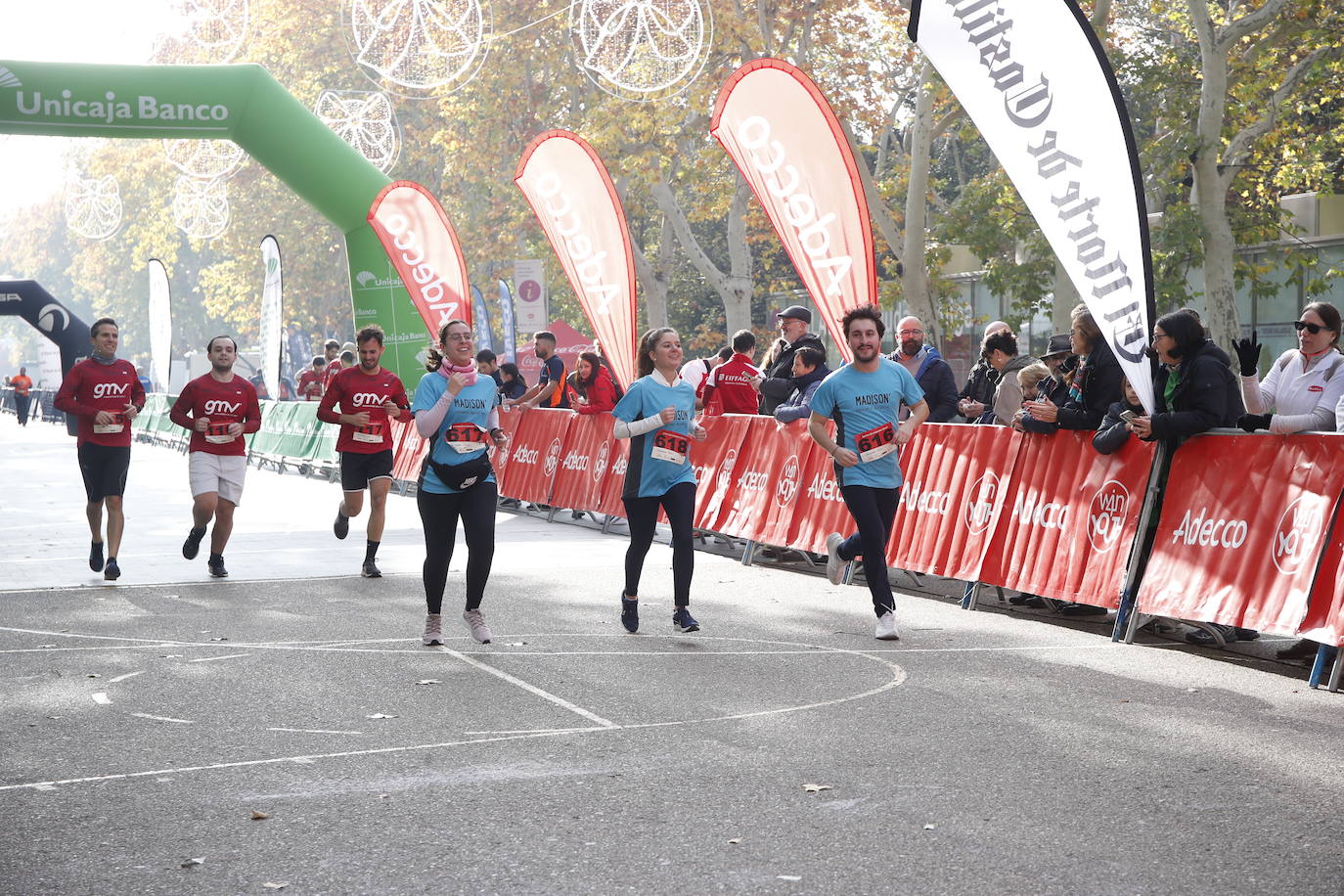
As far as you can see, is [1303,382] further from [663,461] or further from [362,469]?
[362,469]

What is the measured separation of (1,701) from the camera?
295 inches

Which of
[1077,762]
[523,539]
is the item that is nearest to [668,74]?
[523,539]

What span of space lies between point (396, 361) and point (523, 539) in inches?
321

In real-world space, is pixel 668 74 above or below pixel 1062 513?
above

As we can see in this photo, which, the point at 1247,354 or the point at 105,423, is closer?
the point at 1247,354

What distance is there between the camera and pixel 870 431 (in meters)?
9.48

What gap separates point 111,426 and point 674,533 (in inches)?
204

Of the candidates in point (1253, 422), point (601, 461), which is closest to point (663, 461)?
point (1253, 422)

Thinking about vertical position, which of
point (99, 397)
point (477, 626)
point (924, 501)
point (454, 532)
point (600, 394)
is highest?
point (600, 394)

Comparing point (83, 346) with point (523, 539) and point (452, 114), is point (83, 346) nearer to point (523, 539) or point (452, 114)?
point (452, 114)

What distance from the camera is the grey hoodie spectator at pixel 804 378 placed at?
496 inches

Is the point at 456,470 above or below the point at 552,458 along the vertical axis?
below

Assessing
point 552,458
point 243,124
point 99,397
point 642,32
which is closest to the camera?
point 99,397

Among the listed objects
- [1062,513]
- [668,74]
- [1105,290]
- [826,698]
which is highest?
[668,74]
